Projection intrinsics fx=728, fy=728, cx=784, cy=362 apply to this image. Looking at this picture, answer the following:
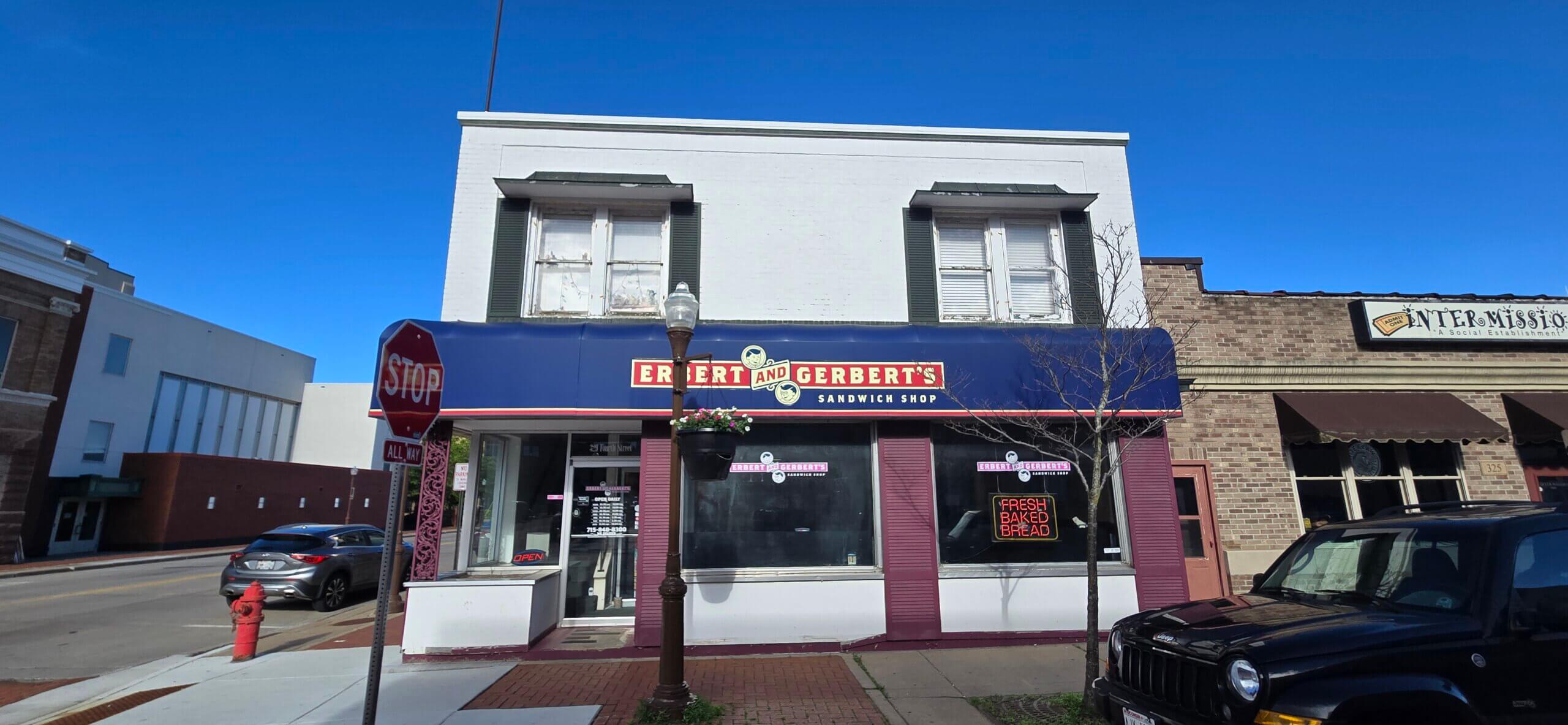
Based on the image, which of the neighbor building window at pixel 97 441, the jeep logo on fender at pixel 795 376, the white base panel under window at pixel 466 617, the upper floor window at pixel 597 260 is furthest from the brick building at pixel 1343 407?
the neighbor building window at pixel 97 441

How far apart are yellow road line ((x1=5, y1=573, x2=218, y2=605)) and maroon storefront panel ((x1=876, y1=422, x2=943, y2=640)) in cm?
1692

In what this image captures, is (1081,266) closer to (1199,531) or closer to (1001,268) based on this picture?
(1001,268)

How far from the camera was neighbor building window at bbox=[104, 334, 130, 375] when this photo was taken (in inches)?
1075

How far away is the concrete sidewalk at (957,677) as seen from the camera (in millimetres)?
6340

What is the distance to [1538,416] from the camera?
420 inches

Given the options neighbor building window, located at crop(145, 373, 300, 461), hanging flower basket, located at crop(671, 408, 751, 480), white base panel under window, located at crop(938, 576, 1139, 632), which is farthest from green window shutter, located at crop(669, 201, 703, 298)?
neighbor building window, located at crop(145, 373, 300, 461)

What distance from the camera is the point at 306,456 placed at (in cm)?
3994

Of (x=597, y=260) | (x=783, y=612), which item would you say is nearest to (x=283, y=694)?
(x=783, y=612)

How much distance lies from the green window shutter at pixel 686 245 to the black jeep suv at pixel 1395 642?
6508 mm

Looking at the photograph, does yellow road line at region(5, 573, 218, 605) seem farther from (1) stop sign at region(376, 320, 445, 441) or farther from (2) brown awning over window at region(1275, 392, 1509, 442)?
(2) brown awning over window at region(1275, 392, 1509, 442)

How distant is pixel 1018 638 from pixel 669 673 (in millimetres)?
4547

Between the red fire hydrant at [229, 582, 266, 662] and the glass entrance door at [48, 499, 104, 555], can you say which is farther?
the glass entrance door at [48, 499, 104, 555]

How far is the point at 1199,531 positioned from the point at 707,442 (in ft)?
24.6

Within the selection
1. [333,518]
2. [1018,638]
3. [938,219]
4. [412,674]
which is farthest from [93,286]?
[1018,638]
